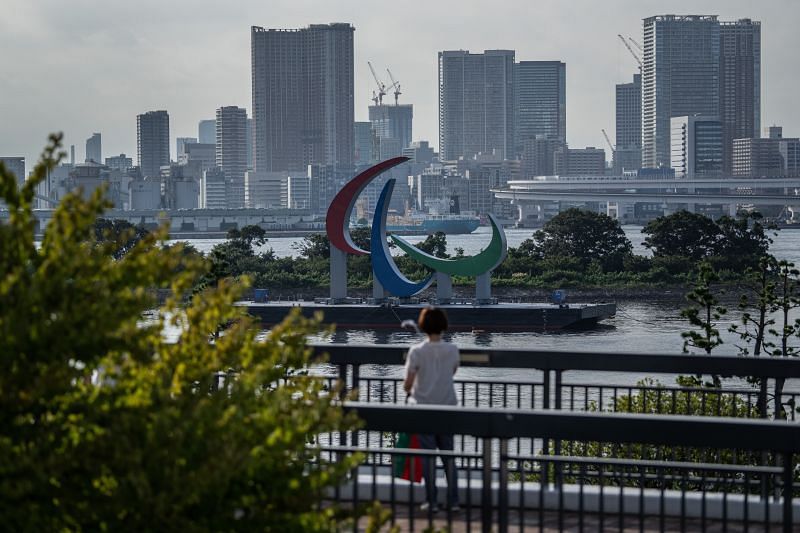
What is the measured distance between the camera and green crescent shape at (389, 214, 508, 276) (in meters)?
63.1

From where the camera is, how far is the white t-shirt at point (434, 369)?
6.54 metres

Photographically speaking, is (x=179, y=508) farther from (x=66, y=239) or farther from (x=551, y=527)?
(x=551, y=527)

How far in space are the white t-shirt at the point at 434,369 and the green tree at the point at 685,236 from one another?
269ft

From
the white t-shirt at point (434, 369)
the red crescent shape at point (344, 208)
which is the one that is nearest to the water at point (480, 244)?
the red crescent shape at point (344, 208)

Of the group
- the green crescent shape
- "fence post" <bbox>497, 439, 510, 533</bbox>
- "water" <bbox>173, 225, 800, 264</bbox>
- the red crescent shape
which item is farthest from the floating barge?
"fence post" <bbox>497, 439, 510, 533</bbox>

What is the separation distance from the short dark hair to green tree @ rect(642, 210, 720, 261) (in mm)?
82001

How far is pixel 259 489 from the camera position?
400cm

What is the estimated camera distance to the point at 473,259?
65250 mm

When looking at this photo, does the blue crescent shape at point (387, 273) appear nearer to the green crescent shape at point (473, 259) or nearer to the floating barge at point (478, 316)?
the green crescent shape at point (473, 259)

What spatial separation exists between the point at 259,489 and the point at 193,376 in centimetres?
39

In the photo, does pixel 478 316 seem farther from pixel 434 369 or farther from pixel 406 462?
pixel 434 369

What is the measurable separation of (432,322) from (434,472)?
3.07 feet

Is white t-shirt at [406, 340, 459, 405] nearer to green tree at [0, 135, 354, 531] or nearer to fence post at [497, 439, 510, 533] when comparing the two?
fence post at [497, 439, 510, 533]

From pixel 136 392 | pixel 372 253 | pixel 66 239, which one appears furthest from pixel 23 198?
pixel 372 253
